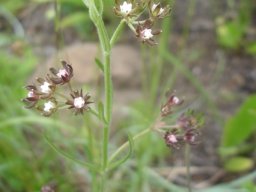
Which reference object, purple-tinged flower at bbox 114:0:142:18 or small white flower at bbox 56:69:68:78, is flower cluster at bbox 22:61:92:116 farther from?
purple-tinged flower at bbox 114:0:142:18

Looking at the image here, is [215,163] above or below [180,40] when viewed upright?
below

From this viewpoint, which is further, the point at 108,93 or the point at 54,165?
the point at 54,165

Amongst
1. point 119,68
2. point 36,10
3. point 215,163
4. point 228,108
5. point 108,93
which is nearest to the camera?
point 108,93

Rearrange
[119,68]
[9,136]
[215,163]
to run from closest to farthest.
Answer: [9,136] → [215,163] → [119,68]

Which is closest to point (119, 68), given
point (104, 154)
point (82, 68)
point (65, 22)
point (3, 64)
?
point (82, 68)

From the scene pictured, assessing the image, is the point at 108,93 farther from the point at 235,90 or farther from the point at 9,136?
the point at 235,90

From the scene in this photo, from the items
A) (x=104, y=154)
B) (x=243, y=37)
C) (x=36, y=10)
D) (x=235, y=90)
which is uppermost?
(x=36, y=10)

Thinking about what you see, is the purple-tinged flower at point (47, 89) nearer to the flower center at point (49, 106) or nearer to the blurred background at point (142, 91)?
the flower center at point (49, 106)

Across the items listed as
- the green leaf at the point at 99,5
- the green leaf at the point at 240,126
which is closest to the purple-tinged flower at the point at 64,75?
the green leaf at the point at 99,5

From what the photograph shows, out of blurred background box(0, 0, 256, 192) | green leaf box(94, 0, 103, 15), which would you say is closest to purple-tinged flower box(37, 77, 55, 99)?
green leaf box(94, 0, 103, 15)
